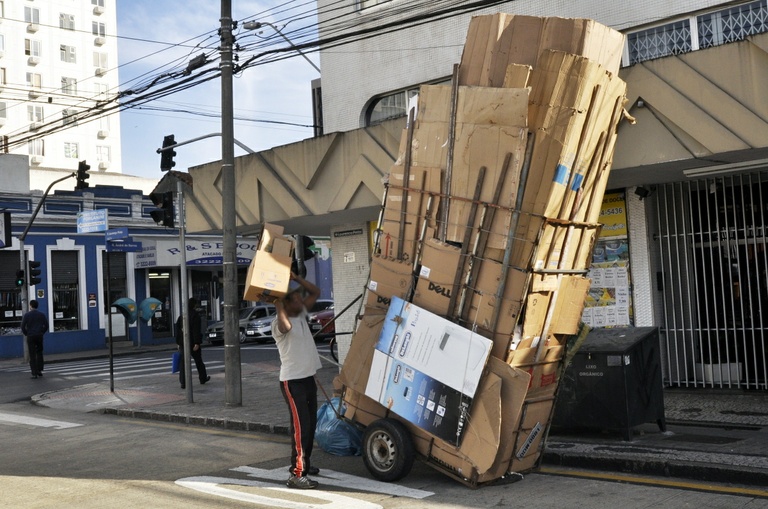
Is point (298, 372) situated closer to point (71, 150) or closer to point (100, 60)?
point (71, 150)

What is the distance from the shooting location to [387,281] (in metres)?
7.20

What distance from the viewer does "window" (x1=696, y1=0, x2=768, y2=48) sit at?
10.6m

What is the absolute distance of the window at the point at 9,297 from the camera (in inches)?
1160

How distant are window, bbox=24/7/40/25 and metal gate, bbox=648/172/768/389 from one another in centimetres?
6194

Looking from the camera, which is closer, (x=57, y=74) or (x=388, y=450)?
(x=388, y=450)

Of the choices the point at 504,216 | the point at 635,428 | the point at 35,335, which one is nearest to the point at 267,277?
the point at 504,216

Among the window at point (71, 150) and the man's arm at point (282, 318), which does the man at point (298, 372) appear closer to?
the man's arm at point (282, 318)

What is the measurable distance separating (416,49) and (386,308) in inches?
306

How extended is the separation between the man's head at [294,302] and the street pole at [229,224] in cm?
526

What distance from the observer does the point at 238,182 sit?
52.0 feet

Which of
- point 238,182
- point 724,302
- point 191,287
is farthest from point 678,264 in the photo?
point 191,287

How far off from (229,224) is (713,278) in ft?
22.9

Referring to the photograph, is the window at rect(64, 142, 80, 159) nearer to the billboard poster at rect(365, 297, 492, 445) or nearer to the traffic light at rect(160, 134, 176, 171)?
the traffic light at rect(160, 134, 176, 171)

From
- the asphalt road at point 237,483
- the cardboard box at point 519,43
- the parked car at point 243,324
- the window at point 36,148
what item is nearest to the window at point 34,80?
the window at point 36,148
